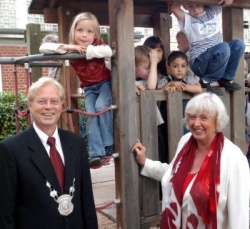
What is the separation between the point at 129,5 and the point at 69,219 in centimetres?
163

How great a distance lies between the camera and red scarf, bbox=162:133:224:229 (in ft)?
8.30

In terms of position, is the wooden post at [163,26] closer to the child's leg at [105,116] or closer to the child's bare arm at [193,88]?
the child's bare arm at [193,88]

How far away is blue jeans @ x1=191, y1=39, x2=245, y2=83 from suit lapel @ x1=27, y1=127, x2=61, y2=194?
1.81m

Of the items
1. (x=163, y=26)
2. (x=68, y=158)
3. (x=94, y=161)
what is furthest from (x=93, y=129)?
(x=163, y=26)

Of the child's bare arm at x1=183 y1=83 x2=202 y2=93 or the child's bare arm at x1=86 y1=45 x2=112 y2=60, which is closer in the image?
the child's bare arm at x1=86 y1=45 x2=112 y2=60

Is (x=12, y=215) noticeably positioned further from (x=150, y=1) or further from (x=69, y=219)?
(x=150, y=1)

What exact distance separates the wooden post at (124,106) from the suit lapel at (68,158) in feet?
2.28

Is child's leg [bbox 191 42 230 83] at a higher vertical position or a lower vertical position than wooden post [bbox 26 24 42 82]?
lower

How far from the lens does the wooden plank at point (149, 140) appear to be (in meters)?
3.15

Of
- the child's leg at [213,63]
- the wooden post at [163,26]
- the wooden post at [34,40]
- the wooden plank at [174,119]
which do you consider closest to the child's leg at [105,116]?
the wooden plank at [174,119]

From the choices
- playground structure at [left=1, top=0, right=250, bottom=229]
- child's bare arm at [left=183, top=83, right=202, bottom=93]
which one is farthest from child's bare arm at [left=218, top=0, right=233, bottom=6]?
child's bare arm at [left=183, top=83, right=202, bottom=93]

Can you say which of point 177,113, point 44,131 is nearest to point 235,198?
point 177,113

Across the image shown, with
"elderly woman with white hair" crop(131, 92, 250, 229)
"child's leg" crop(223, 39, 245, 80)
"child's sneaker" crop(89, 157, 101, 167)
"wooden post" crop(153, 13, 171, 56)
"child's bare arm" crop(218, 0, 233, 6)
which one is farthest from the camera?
"wooden post" crop(153, 13, 171, 56)

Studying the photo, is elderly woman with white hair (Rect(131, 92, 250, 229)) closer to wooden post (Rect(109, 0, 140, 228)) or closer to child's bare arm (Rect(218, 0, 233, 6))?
wooden post (Rect(109, 0, 140, 228))
